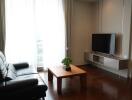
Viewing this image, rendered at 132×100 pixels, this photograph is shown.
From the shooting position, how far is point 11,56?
4.86m

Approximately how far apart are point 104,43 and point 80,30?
1232mm

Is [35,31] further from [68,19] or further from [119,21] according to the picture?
[119,21]

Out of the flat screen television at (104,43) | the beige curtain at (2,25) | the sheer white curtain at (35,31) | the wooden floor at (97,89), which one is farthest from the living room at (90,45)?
the beige curtain at (2,25)

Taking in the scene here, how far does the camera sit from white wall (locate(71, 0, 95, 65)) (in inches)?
225

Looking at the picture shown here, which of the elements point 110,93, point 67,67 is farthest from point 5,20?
point 110,93

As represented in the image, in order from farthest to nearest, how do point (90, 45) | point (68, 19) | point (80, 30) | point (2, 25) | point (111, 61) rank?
1. point (90, 45)
2. point (80, 30)
3. point (68, 19)
4. point (2, 25)
5. point (111, 61)

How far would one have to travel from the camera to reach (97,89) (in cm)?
358

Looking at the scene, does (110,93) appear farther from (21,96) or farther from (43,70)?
(43,70)

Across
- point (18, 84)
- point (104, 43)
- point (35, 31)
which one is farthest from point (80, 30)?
point (18, 84)

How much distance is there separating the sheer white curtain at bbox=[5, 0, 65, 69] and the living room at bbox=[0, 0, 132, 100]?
49 cm

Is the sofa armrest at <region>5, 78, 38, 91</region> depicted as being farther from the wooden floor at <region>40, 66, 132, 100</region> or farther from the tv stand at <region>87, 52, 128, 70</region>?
the tv stand at <region>87, 52, 128, 70</region>

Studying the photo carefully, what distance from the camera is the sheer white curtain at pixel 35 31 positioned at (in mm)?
4793

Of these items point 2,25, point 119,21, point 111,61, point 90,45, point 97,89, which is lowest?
point 97,89

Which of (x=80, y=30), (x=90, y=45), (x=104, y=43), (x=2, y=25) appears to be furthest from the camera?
(x=90, y=45)
